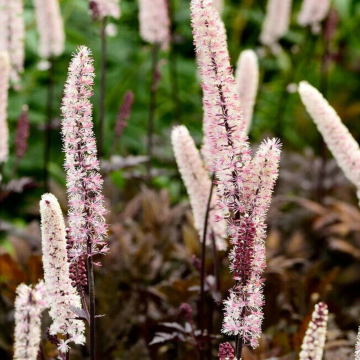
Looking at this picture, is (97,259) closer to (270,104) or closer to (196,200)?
(196,200)

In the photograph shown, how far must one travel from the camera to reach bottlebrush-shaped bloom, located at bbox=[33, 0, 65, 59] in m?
3.37

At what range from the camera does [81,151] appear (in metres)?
1.36

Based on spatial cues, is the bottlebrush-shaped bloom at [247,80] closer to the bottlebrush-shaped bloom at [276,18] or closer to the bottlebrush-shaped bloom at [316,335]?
the bottlebrush-shaped bloom at [316,335]

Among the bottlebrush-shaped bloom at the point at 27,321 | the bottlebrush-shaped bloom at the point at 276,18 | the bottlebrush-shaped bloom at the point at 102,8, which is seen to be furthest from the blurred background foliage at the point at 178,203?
the bottlebrush-shaped bloom at the point at 27,321

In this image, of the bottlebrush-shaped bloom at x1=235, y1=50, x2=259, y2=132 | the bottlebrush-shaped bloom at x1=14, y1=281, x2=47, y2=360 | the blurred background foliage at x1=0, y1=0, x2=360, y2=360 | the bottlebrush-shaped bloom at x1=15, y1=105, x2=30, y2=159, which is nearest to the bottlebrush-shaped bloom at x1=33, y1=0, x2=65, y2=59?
the blurred background foliage at x1=0, y1=0, x2=360, y2=360

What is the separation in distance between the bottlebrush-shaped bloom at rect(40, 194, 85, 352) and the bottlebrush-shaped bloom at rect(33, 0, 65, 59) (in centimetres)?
222

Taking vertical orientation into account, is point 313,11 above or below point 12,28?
above

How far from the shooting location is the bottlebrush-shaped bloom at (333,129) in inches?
84.6

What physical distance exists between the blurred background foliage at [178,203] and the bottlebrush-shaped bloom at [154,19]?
159 millimetres

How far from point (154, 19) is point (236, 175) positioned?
239 centimetres

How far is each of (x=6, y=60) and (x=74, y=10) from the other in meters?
3.70

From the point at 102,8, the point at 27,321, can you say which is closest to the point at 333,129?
the point at 27,321

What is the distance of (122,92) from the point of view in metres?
5.71

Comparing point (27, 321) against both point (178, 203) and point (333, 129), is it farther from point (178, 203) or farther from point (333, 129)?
point (178, 203)
